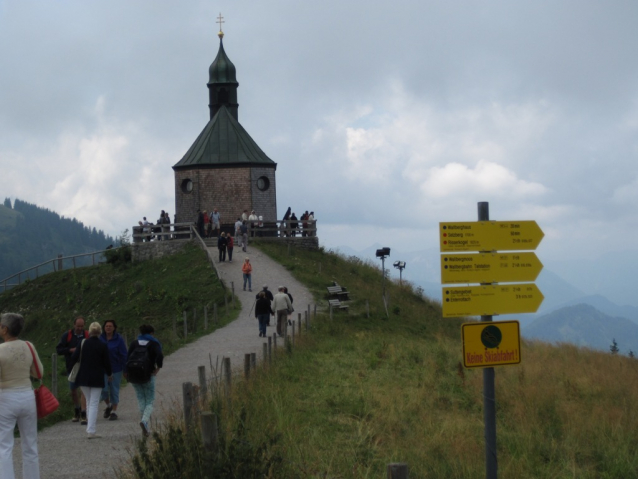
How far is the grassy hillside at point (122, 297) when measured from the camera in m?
35.2

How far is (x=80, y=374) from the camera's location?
46.5ft

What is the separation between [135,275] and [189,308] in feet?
32.3

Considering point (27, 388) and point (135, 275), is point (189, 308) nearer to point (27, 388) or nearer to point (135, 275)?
point (135, 275)

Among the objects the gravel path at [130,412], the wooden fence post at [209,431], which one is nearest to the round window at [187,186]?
the gravel path at [130,412]

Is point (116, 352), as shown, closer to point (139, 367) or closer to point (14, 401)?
point (139, 367)

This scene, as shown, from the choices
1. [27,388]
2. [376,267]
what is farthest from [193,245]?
[27,388]

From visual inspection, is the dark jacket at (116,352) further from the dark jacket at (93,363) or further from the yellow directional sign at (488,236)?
the yellow directional sign at (488,236)

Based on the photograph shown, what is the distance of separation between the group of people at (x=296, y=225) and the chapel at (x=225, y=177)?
1.90 m

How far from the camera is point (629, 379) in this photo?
1922cm

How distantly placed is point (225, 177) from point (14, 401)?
40592 mm

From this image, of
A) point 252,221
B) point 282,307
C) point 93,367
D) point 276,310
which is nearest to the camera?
point 93,367

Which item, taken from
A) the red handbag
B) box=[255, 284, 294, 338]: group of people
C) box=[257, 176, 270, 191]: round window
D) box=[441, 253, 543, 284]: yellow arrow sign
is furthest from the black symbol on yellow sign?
box=[257, 176, 270, 191]: round window

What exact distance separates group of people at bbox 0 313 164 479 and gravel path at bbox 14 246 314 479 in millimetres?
361

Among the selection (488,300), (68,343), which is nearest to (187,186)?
(68,343)
